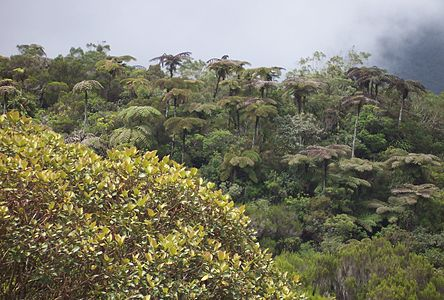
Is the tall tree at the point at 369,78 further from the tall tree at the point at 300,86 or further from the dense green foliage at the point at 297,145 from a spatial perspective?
the tall tree at the point at 300,86

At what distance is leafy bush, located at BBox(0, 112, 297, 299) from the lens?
2.18 m

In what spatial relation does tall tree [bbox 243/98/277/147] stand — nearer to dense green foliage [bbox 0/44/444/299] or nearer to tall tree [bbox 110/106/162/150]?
dense green foliage [bbox 0/44/444/299]

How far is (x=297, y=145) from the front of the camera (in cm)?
1405

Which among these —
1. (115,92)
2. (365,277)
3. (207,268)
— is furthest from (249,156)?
(207,268)

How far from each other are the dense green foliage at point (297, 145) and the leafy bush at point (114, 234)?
466 centimetres

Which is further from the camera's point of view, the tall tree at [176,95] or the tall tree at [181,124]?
the tall tree at [176,95]

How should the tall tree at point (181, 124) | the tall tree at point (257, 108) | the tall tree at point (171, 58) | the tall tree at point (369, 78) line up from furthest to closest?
the tall tree at point (369, 78)
the tall tree at point (171, 58)
the tall tree at point (257, 108)
the tall tree at point (181, 124)

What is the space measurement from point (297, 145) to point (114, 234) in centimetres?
1212

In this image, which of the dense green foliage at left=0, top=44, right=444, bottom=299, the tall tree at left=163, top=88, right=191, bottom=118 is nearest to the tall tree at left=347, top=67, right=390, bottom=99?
the dense green foliage at left=0, top=44, right=444, bottom=299

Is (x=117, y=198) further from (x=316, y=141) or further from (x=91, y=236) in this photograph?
(x=316, y=141)

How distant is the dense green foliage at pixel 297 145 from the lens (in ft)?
32.3

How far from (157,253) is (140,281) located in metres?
0.17

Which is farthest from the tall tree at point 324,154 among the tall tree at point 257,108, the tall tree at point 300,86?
the tall tree at point 300,86

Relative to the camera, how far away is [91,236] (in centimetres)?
227
